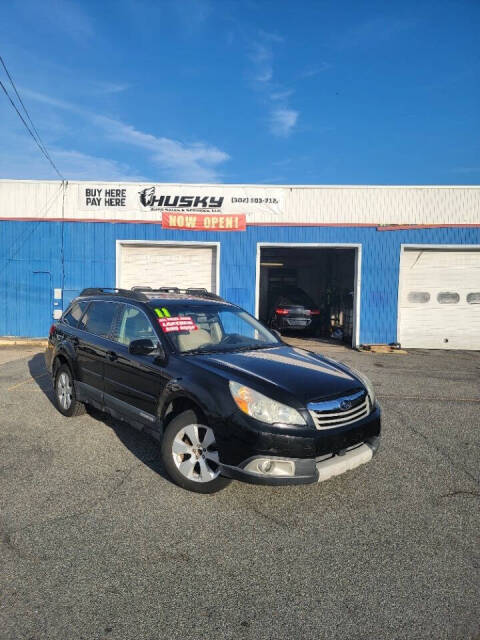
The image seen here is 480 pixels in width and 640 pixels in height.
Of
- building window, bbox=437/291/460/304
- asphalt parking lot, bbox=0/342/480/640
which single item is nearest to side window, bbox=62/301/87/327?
asphalt parking lot, bbox=0/342/480/640

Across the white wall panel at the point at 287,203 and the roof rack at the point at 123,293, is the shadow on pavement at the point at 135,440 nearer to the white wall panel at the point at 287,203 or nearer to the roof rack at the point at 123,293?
the roof rack at the point at 123,293

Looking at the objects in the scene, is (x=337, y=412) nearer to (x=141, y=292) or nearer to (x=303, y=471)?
(x=303, y=471)

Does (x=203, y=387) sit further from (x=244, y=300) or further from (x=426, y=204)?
(x=426, y=204)

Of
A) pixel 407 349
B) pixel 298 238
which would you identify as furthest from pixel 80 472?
pixel 407 349

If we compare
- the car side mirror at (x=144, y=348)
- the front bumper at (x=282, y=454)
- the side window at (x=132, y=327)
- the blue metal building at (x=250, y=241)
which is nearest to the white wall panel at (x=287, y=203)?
the blue metal building at (x=250, y=241)

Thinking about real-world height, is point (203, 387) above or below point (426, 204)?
below

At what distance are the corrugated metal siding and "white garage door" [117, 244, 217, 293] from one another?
382 mm

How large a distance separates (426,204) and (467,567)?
1219cm

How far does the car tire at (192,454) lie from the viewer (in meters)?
3.30

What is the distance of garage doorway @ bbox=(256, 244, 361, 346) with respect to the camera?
45.6 feet

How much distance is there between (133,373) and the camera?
4129 millimetres

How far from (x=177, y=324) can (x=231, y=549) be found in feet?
6.89

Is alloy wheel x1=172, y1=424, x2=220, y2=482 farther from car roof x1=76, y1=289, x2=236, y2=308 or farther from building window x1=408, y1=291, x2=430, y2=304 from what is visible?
building window x1=408, y1=291, x2=430, y2=304

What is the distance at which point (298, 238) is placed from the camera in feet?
43.4
